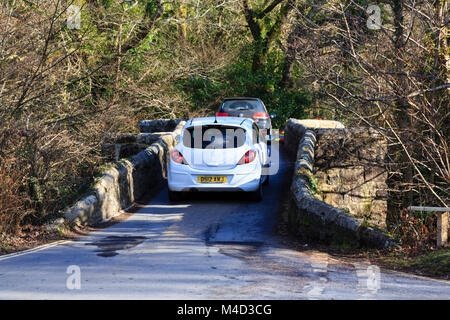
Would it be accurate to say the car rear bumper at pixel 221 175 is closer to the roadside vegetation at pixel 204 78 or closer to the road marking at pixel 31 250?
the roadside vegetation at pixel 204 78

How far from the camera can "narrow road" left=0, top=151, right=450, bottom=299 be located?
248 inches

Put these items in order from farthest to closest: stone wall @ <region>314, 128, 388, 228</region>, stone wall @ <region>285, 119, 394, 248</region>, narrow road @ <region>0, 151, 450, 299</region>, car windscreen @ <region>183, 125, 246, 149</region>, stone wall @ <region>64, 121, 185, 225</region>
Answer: stone wall @ <region>314, 128, 388, 228</region>
car windscreen @ <region>183, 125, 246, 149</region>
stone wall @ <region>64, 121, 185, 225</region>
stone wall @ <region>285, 119, 394, 248</region>
narrow road @ <region>0, 151, 450, 299</region>

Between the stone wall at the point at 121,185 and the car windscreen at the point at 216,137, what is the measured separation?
1735mm

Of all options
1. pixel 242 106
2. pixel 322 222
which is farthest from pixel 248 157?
pixel 242 106

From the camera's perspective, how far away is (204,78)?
30.3 metres

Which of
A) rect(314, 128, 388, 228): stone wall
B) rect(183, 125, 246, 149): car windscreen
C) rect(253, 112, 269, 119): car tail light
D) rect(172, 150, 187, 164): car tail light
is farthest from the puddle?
rect(253, 112, 269, 119): car tail light

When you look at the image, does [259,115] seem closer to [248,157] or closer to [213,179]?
[248,157]

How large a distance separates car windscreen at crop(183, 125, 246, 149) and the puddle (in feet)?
10.9

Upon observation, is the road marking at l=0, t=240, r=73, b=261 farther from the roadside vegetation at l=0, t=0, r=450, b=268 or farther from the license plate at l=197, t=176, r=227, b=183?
the license plate at l=197, t=176, r=227, b=183

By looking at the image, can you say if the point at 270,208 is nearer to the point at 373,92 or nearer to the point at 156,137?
the point at 373,92

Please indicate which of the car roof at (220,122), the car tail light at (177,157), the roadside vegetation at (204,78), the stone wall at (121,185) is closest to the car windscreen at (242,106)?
the roadside vegetation at (204,78)

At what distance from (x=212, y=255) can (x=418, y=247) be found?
10.2 ft

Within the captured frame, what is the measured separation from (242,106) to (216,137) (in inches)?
341

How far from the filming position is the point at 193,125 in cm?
1308
